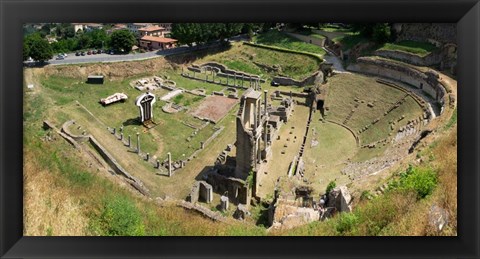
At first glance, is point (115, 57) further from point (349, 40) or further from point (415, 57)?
point (415, 57)

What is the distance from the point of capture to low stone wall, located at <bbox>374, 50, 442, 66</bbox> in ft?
111

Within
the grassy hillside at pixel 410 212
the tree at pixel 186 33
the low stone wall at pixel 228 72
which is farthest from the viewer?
the tree at pixel 186 33

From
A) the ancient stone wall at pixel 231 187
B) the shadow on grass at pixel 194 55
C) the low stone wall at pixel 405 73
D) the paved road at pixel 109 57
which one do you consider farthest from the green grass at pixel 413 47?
the paved road at pixel 109 57

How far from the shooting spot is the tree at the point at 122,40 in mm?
44656

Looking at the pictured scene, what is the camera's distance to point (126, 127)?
29.9 m

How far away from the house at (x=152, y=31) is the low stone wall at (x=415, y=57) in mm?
31961

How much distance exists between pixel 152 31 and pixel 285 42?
18.8 meters

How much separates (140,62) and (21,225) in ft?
121

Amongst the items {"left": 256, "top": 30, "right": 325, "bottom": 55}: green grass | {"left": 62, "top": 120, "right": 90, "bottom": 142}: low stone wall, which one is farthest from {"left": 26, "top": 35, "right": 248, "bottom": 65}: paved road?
{"left": 62, "top": 120, "right": 90, "bottom": 142}: low stone wall

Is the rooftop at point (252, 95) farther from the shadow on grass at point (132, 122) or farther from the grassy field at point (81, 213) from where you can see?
the shadow on grass at point (132, 122)

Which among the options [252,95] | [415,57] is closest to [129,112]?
[252,95]

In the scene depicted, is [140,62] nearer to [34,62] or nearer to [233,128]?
[34,62]
